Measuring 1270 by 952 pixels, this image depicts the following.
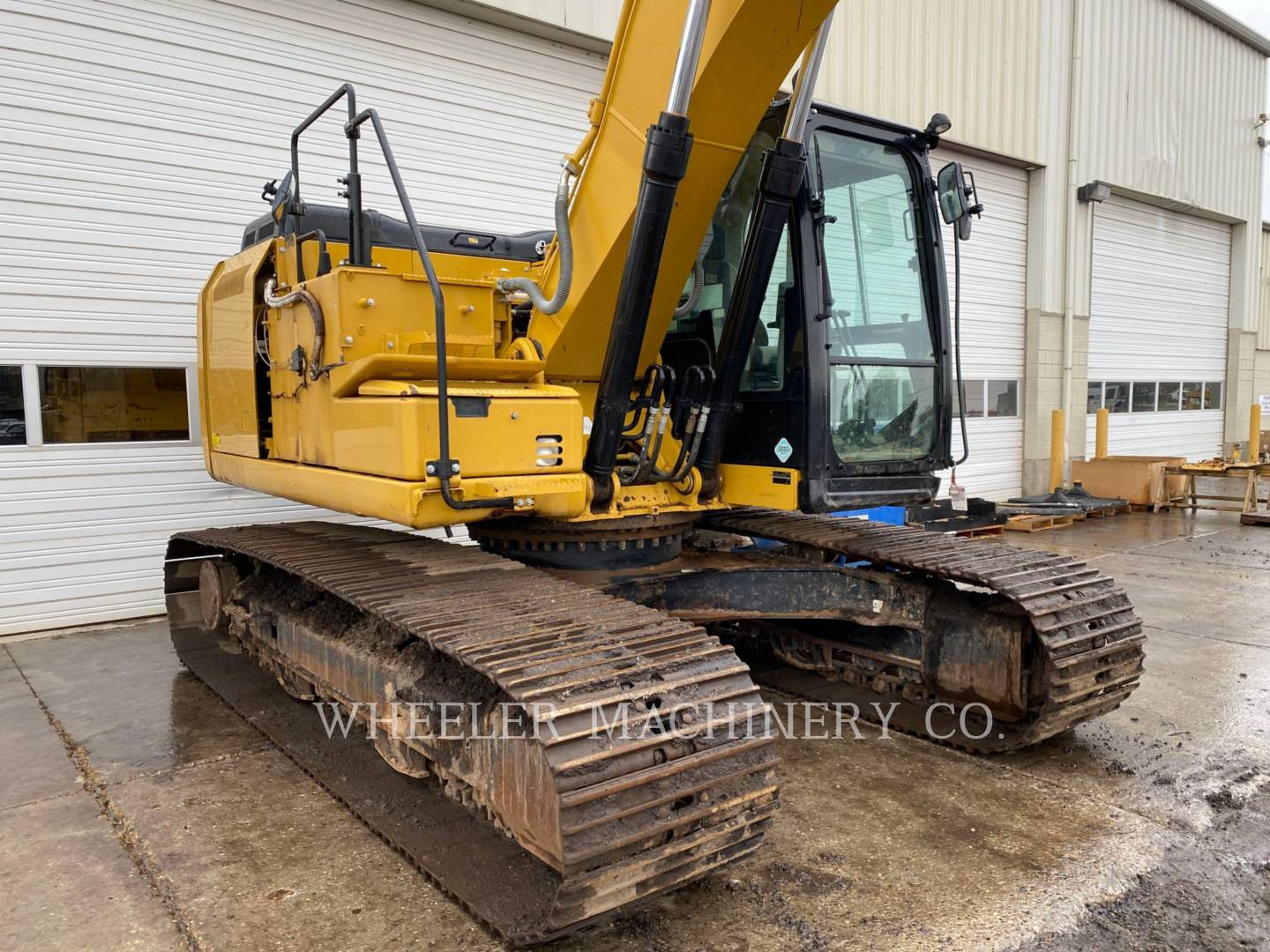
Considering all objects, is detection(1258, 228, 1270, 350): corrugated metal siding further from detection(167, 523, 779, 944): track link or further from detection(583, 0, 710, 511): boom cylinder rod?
detection(167, 523, 779, 944): track link

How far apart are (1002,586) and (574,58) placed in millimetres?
6512

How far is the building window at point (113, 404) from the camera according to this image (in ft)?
20.1

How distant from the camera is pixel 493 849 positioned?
3.01 m

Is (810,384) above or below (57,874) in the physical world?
above

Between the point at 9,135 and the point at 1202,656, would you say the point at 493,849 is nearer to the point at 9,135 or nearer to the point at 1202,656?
the point at 1202,656

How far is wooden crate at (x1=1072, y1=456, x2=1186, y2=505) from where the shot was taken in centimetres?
1202

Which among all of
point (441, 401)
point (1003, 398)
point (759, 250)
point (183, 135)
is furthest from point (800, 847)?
point (1003, 398)

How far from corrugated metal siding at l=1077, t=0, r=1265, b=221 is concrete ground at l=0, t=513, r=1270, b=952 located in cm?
1162

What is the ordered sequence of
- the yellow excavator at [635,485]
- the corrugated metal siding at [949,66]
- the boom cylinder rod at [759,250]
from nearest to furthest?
the yellow excavator at [635,485], the boom cylinder rod at [759,250], the corrugated metal siding at [949,66]

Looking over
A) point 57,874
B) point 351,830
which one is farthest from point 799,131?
point 57,874

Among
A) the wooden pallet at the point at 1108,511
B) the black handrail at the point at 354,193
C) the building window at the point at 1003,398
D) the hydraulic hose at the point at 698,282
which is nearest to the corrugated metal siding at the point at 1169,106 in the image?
the building window at the point at 1003,398

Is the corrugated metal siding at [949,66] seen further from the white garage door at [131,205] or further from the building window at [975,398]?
the white garage door at [131,205]

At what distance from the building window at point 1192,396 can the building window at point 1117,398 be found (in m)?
2.24

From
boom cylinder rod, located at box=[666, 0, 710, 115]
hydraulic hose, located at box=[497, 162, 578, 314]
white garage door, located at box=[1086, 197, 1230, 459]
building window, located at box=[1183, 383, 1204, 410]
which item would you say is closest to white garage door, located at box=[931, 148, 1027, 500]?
white garage door, located at box=[1086, 197, 1230, 459]
